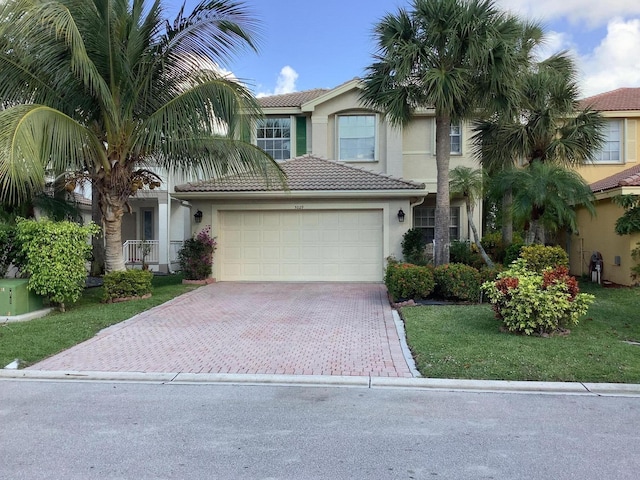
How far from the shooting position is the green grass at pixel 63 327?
7496 millimetres

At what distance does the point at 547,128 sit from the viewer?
523 inches

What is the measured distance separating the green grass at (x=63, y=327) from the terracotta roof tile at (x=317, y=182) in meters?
4.02

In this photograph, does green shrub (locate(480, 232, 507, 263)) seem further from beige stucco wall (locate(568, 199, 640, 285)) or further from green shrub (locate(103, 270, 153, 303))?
green shrub (locate(103, 270, 153, 303))

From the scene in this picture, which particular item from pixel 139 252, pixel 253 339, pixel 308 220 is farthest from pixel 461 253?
pixel 139 252

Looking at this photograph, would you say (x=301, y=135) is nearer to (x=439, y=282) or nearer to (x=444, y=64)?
(x=444, y=64)

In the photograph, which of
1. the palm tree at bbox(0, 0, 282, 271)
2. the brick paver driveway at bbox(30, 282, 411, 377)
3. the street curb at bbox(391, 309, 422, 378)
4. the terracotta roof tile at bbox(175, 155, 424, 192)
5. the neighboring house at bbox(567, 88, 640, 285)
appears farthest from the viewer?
the terracotta roof tile at bbox(175, 155, 424, 192)

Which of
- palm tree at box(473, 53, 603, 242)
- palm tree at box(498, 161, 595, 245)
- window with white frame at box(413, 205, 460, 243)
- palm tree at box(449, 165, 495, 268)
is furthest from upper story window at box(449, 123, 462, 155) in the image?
palm tree at box(498, 161, 595, 245)

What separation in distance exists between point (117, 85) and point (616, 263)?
533 inches

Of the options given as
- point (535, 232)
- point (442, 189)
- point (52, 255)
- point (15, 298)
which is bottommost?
point (15, 298)

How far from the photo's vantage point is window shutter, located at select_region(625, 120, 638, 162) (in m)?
19.8

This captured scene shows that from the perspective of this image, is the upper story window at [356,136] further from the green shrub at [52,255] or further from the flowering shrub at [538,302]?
the flowering shrub at [538,302]

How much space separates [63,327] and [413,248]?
945 centimetres

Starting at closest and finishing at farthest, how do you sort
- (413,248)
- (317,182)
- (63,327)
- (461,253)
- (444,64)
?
(63,327), (444,64), (413,248), (317,182), (461,253)

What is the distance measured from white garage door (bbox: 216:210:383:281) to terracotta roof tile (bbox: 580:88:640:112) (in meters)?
11.0
